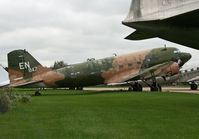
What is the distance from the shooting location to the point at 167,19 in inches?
373

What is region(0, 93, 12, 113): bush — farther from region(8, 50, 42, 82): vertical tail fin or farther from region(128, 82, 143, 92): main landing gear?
region(128, 82, 143, 92): main landing gear

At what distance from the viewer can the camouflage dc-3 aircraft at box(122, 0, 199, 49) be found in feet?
30.2

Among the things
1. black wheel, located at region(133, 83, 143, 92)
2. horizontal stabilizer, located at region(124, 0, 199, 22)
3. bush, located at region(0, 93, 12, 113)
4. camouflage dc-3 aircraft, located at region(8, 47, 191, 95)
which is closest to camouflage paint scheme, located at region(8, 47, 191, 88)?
camouflage dc-3 aircraft, located at region(8, 47, 191, 95)

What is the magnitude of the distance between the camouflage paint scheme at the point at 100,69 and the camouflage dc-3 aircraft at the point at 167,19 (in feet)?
62.5

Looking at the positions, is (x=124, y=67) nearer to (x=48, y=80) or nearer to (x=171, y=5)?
(x=48, y=80)

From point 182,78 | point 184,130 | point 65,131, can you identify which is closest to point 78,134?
point 65,131

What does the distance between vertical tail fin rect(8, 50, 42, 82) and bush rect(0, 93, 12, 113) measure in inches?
716

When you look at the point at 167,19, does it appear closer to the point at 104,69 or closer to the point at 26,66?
the point at 104,69

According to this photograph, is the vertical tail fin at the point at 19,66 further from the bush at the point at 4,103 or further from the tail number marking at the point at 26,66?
the bush at the point at 4,103

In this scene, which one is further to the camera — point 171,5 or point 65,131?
point 171,5

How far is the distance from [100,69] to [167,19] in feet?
70.4

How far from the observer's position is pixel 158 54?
30.5 m

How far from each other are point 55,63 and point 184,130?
135986 millimetres

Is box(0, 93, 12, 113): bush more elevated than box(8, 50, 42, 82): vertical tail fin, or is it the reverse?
box(8, 50, 42, 82): vertical tail fin
